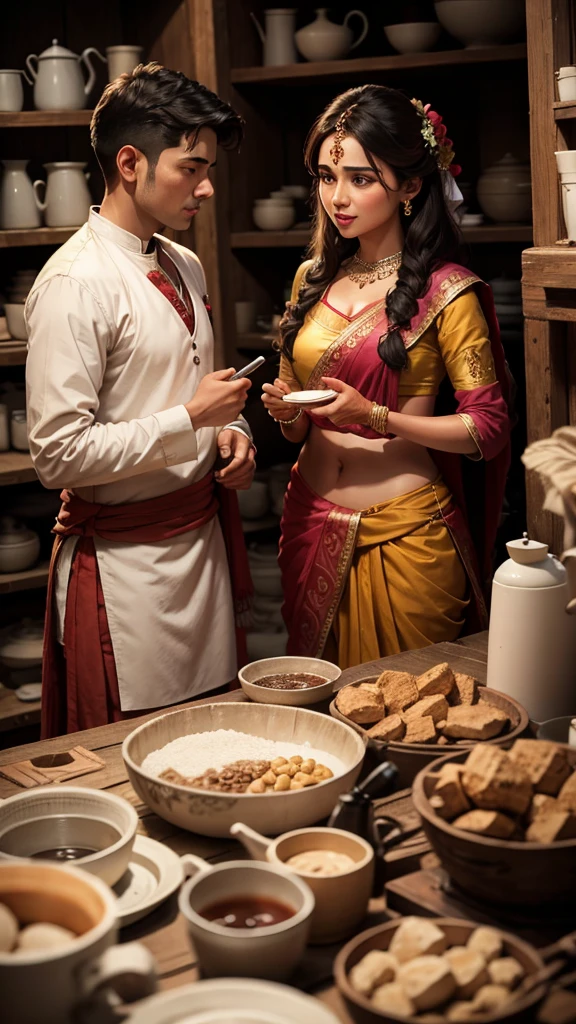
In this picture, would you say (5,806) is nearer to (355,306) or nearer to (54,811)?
(54,811)

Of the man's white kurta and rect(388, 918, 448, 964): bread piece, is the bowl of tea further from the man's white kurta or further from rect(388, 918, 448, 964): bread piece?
the man's white kurta

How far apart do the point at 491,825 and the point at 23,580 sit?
2.49 m

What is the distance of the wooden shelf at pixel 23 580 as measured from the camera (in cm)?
362

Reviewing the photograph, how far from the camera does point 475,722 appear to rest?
1.71m

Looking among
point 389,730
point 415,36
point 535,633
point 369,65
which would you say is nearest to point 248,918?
point 389,730

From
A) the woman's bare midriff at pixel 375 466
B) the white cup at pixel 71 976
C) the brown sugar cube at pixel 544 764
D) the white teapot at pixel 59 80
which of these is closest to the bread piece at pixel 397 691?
the brown sugar cube at pixel 544 764

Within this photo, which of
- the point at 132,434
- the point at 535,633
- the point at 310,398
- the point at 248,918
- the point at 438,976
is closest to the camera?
the point at 438,976

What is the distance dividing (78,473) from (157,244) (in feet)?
2.02

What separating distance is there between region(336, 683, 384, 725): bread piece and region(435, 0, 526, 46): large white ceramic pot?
2281mm

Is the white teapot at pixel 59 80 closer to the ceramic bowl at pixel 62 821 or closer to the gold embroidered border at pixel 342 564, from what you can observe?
the gold embroidered border at pixel 342 564

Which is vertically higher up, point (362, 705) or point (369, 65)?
point (369, 65)

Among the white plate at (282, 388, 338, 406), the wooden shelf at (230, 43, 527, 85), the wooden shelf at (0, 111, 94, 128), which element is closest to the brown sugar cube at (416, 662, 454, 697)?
the white plate at (282, 388, 338, 406)

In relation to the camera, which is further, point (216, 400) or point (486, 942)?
point (216, 400)

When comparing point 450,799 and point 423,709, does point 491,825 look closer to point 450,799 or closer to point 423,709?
point 450,799
